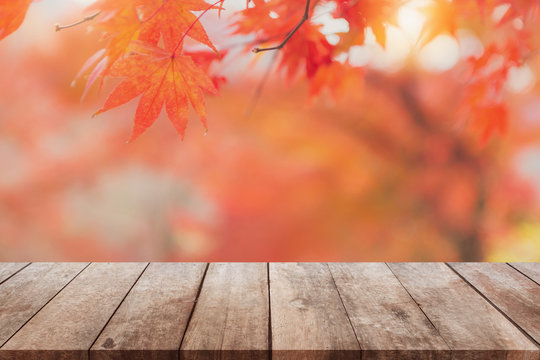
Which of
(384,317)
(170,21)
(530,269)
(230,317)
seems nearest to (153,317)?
(230,317)

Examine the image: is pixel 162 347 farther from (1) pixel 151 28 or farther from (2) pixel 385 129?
(2) pixel 385 129

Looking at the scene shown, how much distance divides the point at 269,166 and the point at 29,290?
2.79 ft

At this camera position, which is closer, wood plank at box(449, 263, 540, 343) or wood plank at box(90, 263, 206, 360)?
wood plank at box(90, 263, 206, 360)

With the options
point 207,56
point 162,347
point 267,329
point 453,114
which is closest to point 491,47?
point 453,114

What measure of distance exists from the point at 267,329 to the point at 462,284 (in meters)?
0.59

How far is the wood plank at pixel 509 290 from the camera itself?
117 centimetres

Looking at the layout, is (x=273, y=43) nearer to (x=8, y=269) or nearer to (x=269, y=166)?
(x=269, y=166)

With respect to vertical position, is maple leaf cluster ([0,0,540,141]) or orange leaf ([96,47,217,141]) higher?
maple leaf cluster ([0,0,540,141])

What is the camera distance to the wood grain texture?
114cm

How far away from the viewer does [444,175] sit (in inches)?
76.9

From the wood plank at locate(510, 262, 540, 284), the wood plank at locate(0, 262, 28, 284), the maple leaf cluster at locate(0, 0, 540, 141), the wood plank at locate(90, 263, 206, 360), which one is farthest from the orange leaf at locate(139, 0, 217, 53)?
the wood plank at locate(510, 262, 540, 284)

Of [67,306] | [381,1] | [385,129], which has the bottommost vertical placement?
[67,306]

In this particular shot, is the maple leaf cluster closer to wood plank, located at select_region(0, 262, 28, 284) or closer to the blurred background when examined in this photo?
the blurred background

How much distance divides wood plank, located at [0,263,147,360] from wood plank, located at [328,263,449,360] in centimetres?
51
